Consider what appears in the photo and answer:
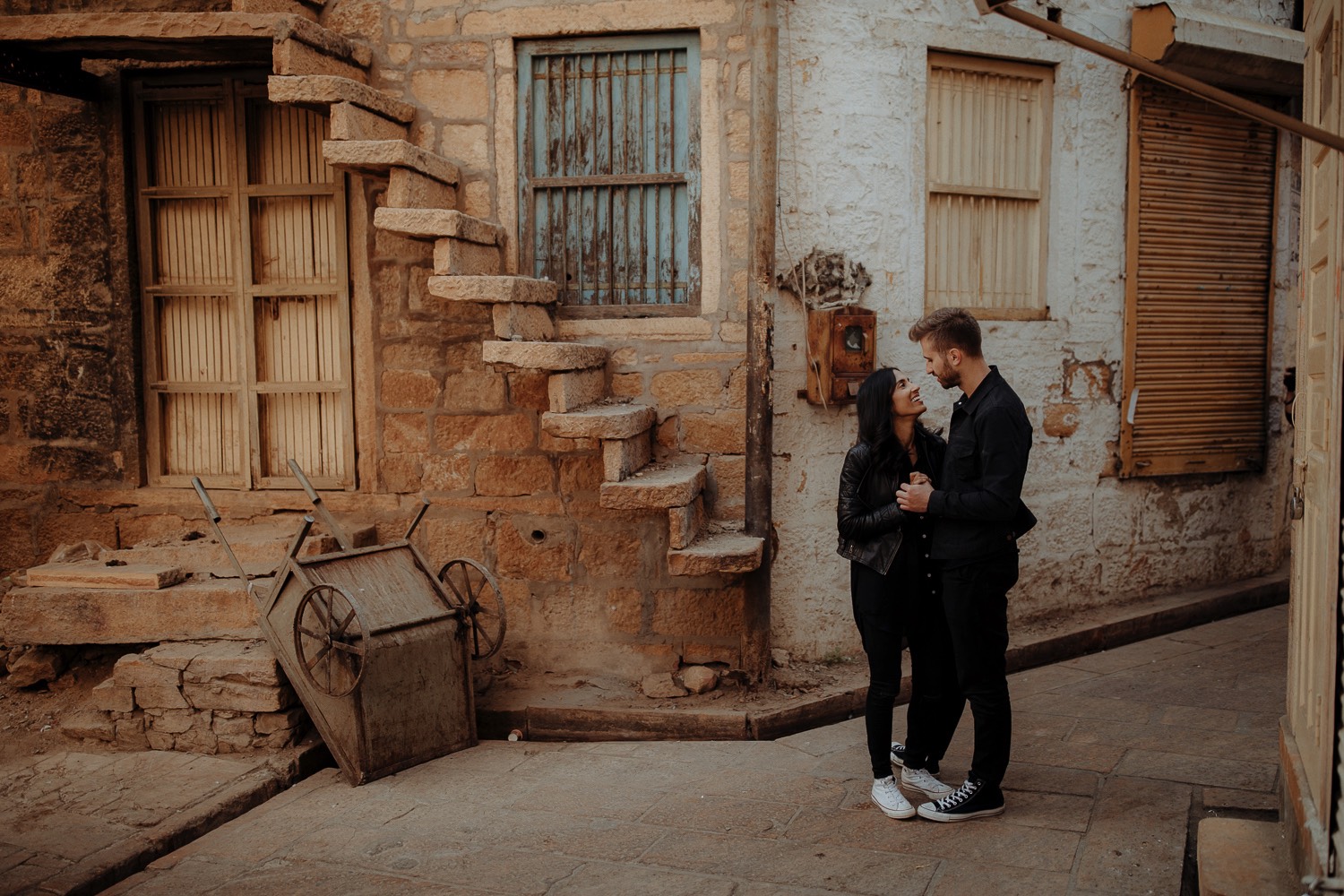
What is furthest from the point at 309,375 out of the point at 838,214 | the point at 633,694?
the point at 838,214

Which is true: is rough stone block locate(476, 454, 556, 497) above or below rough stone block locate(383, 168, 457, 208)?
below

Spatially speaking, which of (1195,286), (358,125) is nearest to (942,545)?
(358,125)

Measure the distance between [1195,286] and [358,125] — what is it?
5.22 m

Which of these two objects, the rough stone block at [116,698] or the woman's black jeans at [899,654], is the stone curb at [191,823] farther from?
the woman's black jeans at [899,654]

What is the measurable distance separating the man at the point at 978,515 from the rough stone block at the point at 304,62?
3273 mm

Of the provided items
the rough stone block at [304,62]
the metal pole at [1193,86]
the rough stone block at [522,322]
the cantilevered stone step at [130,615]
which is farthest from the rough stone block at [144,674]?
the metal pole at [1193,86]

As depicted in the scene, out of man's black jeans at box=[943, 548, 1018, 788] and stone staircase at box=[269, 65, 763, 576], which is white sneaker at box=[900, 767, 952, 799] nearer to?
man's black jeans at box=[943, 548, 1018, 788]

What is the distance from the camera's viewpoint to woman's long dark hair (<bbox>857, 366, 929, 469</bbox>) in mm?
4109

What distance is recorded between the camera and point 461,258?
5.34m

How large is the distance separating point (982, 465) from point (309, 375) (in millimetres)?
4022

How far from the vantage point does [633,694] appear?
577 cm

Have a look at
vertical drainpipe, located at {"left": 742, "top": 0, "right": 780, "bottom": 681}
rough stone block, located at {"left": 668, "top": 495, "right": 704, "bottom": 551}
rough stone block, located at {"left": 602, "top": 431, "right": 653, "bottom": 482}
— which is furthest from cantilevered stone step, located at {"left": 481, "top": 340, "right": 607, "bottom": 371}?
vertical drainpipe, located at {"left": 742, "top": 0, "right": 780, "bottom": 681}

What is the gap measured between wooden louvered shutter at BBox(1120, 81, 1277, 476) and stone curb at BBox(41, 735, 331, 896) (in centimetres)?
506

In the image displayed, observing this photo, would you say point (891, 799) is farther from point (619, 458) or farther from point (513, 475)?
point (513, 475)
